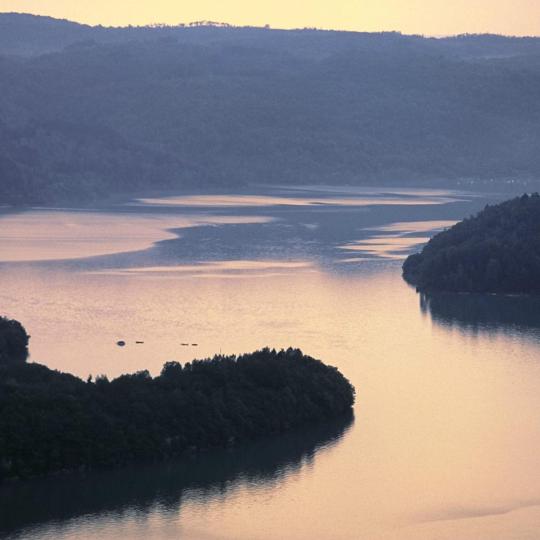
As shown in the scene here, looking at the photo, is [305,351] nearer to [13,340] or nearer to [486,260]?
[13,340]

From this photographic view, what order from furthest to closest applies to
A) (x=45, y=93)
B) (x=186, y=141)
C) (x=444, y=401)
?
(x=45, y=93) < (x=186, y=141) < (x=444, y=401)

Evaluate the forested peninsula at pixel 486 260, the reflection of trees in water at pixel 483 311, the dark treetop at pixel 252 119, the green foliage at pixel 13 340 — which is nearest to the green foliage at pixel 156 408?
the green foliage at pixel 13 340

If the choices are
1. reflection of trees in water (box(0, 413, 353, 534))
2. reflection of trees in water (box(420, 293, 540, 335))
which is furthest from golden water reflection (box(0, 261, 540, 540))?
→ reflection of trees in water (box(420, 293, 540, 335))

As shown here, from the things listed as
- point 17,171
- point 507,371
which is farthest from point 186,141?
point 507,371

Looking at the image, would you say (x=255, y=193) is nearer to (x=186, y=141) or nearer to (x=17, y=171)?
(x=17, y=171)

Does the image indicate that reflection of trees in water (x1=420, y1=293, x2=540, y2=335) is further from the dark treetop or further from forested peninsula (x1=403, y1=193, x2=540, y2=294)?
the dark treetop

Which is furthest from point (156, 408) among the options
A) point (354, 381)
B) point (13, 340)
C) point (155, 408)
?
point (13, 340)
